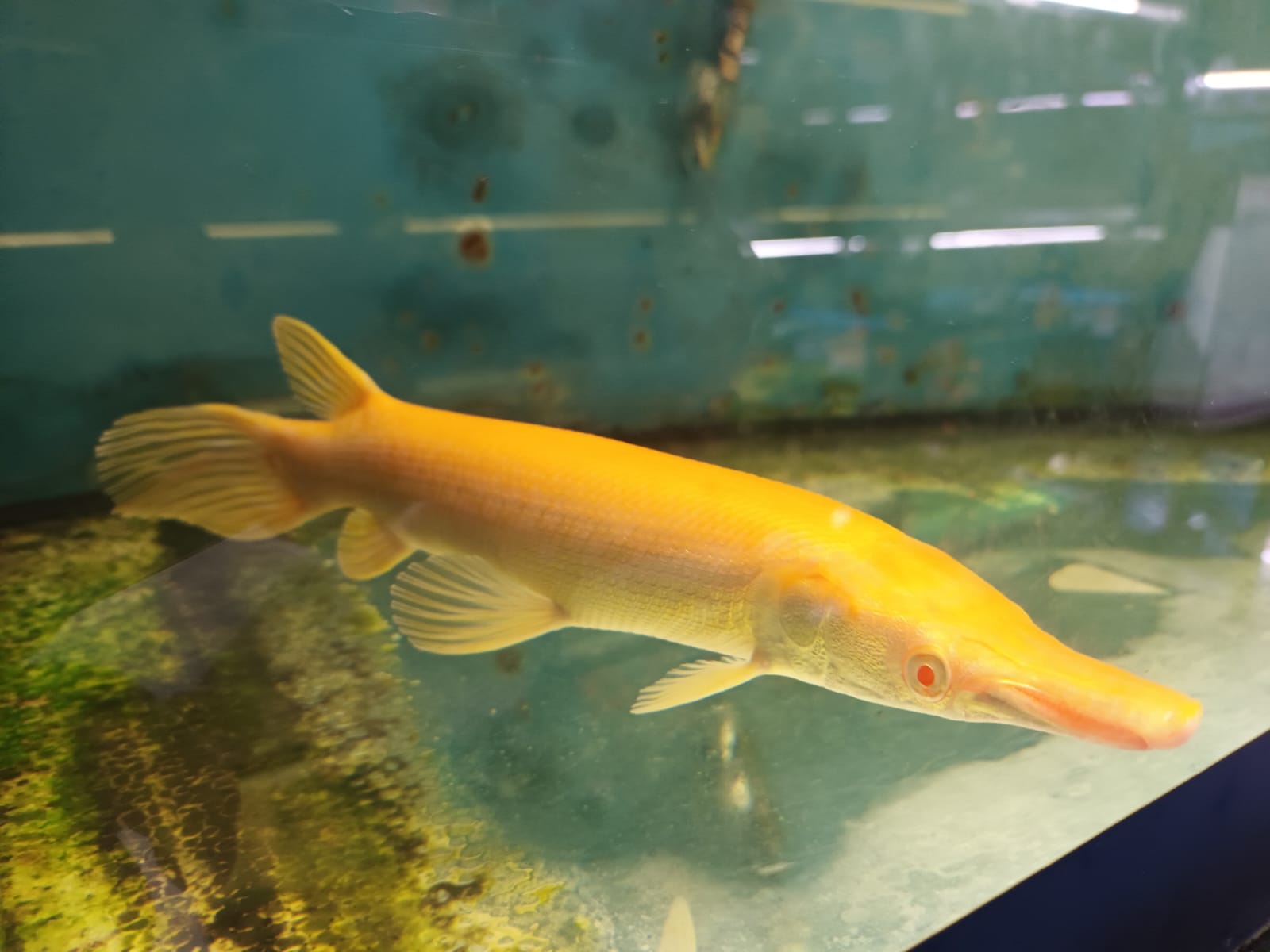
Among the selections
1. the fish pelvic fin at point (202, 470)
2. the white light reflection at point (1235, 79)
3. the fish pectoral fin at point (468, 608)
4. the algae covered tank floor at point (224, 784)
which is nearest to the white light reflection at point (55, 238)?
the fish pelvic fin at point (202, 470)

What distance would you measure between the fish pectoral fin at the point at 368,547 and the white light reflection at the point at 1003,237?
90.9 inches

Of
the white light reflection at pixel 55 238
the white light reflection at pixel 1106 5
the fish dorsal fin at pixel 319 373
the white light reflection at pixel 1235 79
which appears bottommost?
the fish dorsal fin at pixel 319 373

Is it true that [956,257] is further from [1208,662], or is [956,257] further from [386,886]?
[386,886]

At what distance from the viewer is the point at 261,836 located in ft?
4.16

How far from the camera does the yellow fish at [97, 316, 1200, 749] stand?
1.00 meters

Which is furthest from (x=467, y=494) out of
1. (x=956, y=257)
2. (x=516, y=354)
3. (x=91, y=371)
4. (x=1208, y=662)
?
(x=956, y=257)

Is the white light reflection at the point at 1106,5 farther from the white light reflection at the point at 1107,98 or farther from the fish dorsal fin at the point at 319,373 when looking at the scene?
the fish dorsal fin at the point at 319,373

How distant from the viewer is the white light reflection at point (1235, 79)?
301cm

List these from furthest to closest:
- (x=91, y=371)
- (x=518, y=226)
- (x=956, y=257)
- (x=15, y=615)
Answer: (x=956, y=257), (x=518, y=226), (x=91, y=371), (x=15, y=615)

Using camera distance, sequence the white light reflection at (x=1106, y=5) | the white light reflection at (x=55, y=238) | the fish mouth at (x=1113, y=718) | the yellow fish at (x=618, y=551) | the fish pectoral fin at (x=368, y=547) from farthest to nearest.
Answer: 1. the white light reflection at (x=1106, y=5)
2. the white light reflection at (x=55, y=238)
3. the fish pectoral fin at (x=368, y=547)
4. the yellow fish at (x=618, y=551)
5. the fish mouth at (x=1113, y=718)

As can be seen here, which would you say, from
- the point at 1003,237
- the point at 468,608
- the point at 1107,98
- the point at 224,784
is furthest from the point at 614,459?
the point at 1107,98

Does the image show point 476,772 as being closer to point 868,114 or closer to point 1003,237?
point 868,114

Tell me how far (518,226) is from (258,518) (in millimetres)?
1220

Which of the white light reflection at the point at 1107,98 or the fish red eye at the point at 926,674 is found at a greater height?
the white light reflection at the point at 1107,98
